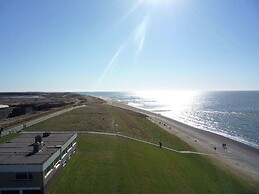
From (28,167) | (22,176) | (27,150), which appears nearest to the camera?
(28,167)

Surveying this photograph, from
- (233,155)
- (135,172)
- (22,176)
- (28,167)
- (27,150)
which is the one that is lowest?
(233,155)

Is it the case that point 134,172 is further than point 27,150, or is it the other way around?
point 134,172

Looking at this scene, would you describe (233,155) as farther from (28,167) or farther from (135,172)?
(28,167)

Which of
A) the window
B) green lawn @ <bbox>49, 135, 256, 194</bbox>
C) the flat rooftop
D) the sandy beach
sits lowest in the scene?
the sandy beach

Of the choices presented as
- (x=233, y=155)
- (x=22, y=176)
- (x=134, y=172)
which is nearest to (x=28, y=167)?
(x=22, y=176)

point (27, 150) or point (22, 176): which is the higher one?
point (27, 150)

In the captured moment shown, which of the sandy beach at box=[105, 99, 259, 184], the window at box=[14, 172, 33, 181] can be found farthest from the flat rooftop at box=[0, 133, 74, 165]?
the sandy beach at box=[105, 99, 259, 184]

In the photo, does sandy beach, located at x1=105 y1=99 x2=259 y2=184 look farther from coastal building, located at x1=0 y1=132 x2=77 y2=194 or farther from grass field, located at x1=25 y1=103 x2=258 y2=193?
coastal building, located at x1=0 y1=132 x2=77 y2=194
